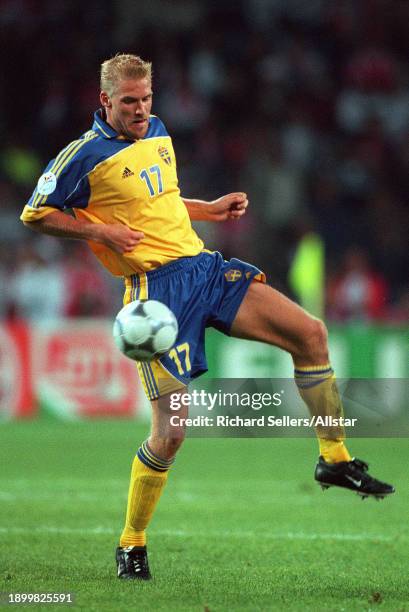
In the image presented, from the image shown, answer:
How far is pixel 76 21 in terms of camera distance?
17.0 m

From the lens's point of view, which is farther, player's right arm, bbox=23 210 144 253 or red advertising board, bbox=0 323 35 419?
red advertising board, bbox=0 323 35 419

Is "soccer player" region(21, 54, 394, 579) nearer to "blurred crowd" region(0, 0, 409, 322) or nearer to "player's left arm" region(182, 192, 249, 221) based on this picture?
"player's left arm" region(182, 192, 249, 221)

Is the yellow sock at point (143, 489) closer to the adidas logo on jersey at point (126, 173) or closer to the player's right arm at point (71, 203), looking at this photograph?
the player's right arm at point (71, 203)

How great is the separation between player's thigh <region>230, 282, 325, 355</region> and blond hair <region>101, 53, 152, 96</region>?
3.94 feet

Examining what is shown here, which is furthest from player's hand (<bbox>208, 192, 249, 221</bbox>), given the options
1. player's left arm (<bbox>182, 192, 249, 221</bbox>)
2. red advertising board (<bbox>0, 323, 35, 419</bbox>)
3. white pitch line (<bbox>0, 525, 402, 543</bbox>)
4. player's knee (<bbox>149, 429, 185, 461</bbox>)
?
red advertising board (<bbox>0, 323, 35, 419</bbox>)

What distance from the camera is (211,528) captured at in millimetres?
7043

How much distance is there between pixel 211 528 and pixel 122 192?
8.38 feet

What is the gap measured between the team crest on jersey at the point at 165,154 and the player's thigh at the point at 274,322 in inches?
30.6

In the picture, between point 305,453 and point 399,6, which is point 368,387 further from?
point 399,6

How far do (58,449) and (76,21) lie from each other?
8.72m

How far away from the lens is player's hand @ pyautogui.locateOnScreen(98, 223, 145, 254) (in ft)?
17.2

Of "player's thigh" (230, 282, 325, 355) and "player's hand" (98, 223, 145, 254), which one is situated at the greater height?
"player's hand" (98, 223, 145, 254)

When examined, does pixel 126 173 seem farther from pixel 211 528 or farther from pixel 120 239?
pixel 211 528

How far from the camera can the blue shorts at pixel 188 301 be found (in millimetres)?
5418
